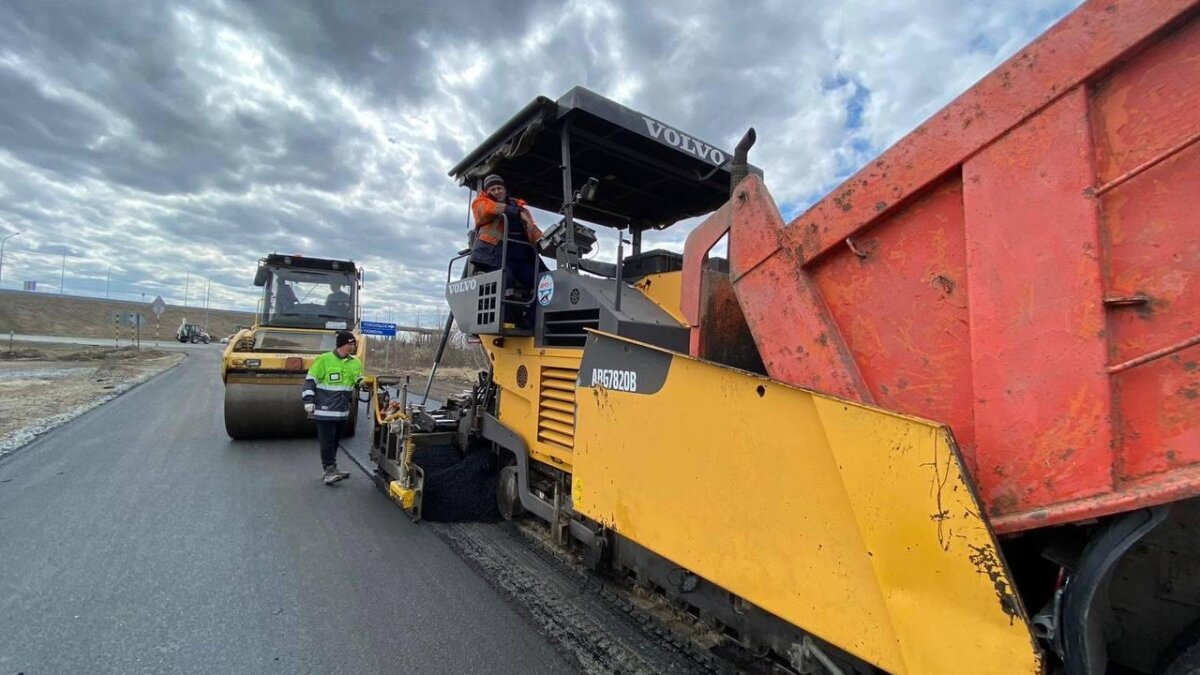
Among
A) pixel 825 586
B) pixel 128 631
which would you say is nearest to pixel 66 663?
pixel 128 631

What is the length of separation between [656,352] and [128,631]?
2.96 m

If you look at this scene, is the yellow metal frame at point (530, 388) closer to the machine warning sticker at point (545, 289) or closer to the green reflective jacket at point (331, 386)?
the machine warning sticker at point (545, 289)

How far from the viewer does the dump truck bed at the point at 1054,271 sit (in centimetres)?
119

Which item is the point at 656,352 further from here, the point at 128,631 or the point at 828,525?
the point at 128,631

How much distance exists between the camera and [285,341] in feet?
27.3

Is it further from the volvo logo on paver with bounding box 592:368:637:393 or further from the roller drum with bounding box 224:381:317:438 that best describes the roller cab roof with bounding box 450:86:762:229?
the roller drum with bounding box 224:381:317:438

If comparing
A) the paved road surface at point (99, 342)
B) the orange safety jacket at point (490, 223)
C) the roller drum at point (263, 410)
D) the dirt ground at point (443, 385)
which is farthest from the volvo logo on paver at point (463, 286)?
the paved road surface at point (99, 342)

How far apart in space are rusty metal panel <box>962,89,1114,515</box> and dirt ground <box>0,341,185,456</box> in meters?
9.04

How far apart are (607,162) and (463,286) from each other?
142 cm

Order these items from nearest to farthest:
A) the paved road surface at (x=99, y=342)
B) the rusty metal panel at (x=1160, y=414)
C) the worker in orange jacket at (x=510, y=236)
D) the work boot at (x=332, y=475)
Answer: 1. the rusty metal panel at (x=1160, y=414)
2. the worker in orange jacket at (x=510, y=236)
3. the work boot at (x=332, y=475)
4. the paved road surface at (x=99, y=342)

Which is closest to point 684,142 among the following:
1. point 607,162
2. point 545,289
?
point 607,162

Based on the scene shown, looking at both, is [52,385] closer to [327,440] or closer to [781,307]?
[327,440]

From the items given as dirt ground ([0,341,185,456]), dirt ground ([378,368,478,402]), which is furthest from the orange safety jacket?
dirt ground ([378,368,478,402])

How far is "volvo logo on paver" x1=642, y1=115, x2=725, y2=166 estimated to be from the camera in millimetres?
3461
